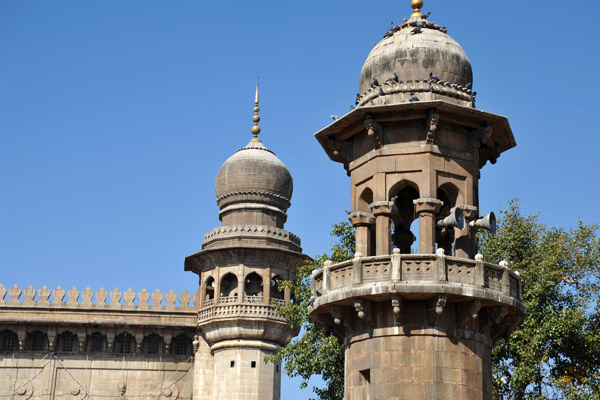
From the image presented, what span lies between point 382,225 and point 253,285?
1994cm

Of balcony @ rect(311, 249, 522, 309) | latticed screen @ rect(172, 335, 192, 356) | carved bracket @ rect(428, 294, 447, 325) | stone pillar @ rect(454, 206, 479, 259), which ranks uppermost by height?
latticed screen @ rect(172, 335, 192, 356)

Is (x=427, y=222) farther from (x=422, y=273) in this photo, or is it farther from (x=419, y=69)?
(x=419, y=69)

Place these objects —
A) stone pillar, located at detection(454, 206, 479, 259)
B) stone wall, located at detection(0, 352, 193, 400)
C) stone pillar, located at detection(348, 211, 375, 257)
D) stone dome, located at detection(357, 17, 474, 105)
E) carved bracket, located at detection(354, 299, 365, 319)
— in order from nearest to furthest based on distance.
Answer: carved bracket, located at detection(354, 299, 365, 319)
stone pillar, located at detection(454, 206, 479, 259)
stone pillar, located at detection(348, 211, 375, 257)
stone dome, located at detection(357, 17, 474, 105)
stone wall, located at detection(0, 352, 193, 400)

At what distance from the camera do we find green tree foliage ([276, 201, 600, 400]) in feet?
85.2

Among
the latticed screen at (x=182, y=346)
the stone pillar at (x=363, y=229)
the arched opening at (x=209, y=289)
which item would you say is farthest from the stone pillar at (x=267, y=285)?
the stone pillar at (x=363, y=229)

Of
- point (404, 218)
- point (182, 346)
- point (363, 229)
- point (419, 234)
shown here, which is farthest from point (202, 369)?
point (419, 234)

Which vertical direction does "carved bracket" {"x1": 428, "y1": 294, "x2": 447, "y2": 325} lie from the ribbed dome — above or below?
below

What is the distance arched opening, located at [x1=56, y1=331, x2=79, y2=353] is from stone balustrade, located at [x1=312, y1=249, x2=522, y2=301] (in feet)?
73.3

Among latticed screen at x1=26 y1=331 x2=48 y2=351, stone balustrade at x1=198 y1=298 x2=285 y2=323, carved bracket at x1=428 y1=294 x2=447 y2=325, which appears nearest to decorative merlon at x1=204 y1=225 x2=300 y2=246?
stone balustrade at x1=198 y1=298 x2=285 y2=323

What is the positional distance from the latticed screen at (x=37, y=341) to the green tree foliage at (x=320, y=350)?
11705 mm

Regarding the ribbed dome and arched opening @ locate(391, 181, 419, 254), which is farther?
the ribbed dome

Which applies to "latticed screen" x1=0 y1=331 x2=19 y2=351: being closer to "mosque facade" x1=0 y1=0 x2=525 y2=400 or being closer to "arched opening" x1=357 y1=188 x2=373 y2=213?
"mosque facade" x1=0 y1=0 x2=525 y2=400

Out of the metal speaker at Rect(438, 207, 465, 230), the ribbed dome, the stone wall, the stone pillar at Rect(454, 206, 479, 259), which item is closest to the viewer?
the metal speaker at Rect(438, 207, 465, 230)

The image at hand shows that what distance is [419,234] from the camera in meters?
17.5
